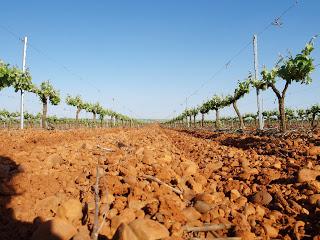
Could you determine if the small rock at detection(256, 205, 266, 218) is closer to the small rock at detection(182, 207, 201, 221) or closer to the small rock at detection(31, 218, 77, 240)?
the small rock at detection(182, 207, 201, 221)

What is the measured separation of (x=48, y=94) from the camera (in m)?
35.5

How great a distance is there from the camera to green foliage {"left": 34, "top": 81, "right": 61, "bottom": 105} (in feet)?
114

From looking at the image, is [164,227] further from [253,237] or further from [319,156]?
[319,156]

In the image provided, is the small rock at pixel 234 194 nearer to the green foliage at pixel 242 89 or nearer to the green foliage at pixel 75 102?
the green foliage at pixel 242 89

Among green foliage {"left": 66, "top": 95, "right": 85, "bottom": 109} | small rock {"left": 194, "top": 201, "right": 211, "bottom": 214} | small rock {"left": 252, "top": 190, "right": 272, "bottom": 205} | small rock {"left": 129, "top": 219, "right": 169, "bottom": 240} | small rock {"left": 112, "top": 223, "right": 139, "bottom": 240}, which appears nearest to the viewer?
small rock {"left": 112, "top": 223, "right": 139, "bottom": 240}

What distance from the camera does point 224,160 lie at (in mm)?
9641

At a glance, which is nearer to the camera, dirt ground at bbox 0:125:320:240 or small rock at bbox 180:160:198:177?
dirt ground at bbox 0:125:320:240

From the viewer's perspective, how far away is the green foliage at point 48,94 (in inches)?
1367

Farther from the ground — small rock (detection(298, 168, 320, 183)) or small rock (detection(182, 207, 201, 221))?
small rock (detection(298, 168, 320, 183))

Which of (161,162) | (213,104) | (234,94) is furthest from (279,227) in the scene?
(213,104)

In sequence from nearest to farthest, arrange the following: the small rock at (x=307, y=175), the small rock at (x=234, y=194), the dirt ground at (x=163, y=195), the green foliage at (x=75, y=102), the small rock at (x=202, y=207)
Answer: the dirt ground at (x=163, y=195)
the small rock at (x=202, y=207)
the small rock at (x=234, y=194)
the small rock at (x=307, y=175)
the green foliage at (x=75, y=102)

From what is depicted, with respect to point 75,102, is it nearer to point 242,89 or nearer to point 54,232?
point 242,89

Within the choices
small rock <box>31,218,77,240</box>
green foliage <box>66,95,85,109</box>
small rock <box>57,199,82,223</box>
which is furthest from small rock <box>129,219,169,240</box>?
green foliage <box>66,95,85,109</box>

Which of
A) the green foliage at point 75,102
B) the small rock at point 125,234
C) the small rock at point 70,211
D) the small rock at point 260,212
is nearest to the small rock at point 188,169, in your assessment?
the small rock at point 260,212
